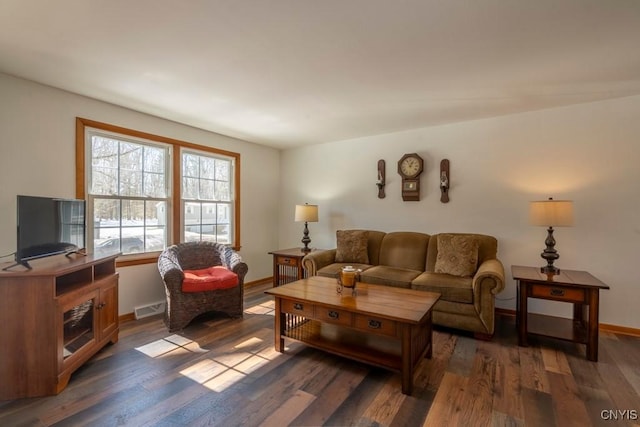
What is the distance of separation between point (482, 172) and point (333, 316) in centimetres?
265

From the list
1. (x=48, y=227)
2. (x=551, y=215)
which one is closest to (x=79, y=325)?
(x=48, y=227)

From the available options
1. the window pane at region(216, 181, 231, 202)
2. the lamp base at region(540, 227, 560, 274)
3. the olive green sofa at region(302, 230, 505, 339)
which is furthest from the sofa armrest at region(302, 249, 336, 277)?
the lamp base at region(540, 227, 560, 274)

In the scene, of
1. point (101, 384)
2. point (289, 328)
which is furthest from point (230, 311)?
point (101, 384)

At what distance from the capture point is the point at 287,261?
427cm

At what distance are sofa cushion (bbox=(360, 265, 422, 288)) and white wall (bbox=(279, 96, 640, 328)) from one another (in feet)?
2.63

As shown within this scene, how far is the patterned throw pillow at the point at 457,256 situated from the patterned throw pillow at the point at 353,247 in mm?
958

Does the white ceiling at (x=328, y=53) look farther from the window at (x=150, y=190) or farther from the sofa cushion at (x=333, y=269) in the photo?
the sofa cushion at (x=333, y=269)

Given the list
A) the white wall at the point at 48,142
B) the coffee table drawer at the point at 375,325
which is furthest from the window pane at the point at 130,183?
the coffee table drawer at the point at 375,325

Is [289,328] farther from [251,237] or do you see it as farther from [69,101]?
[69,101]

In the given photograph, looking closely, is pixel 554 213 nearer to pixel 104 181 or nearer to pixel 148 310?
pixel 148 310

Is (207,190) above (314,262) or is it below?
above

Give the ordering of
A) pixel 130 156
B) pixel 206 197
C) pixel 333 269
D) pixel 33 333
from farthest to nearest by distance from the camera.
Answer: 1. pixel 206 197
2. pixel 333 269
3. pixel 130 156
4. pixel 33 333

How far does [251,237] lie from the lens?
15.8ft

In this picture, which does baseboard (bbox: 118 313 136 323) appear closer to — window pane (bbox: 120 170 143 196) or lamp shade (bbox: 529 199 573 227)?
window pane (bbox: 120 170 143 196)
